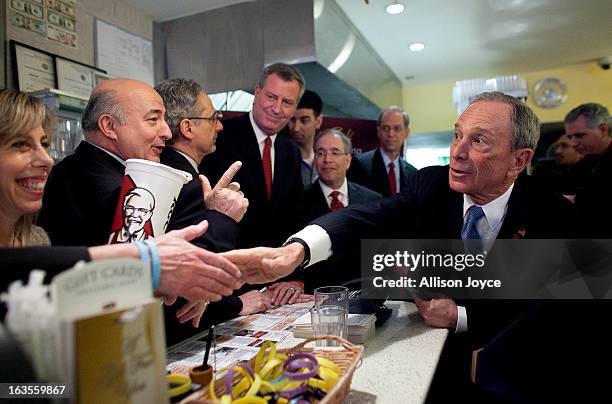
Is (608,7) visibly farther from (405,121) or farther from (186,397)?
(186,397)

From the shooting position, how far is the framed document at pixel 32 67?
2.20m

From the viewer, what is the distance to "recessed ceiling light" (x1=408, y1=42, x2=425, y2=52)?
14.0 feet

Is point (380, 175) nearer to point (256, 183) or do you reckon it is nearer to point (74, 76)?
point (256, 183)

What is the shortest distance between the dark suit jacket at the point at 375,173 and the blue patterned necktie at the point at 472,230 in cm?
172

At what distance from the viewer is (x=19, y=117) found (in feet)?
3.20

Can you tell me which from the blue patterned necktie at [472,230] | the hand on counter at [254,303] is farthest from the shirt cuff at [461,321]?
the hand on counter at [254,303]

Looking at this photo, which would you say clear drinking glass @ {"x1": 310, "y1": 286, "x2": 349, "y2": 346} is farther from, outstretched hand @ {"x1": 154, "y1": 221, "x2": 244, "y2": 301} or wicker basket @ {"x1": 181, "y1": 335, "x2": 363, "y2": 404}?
outstretched hand @ {"x1": 154, "y1": 221, "x2": 244, "y2": 301}

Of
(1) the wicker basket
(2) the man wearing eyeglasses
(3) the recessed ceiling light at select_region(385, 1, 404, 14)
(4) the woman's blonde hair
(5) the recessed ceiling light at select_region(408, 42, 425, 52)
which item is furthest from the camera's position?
(5) the recessed ceiling light at select_region(408, 42, 425, 52)

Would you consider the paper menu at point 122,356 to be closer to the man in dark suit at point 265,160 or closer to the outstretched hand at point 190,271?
the outstretched hand at point 190,271

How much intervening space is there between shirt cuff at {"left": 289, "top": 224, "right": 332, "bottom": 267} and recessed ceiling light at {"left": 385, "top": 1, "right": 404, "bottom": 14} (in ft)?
8.46

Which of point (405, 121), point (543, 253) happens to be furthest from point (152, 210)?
point (405, 121)

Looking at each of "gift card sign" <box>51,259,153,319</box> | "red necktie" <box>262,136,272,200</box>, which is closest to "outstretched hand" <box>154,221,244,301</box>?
"gift card sign" <box>51,259,153,319</box>

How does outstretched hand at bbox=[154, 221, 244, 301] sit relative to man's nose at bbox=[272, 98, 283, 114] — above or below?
below

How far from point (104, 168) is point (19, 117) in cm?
30
